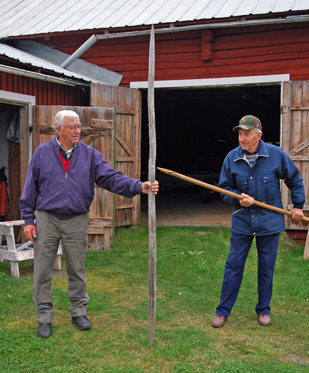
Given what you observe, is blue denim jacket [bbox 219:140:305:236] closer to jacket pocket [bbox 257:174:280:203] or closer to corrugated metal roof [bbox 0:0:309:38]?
jacket pocket [bbox 257:174:280:203]

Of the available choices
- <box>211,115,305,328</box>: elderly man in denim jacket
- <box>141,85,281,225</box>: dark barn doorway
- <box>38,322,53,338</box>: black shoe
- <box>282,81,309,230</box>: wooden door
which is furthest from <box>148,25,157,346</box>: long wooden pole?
<box>141,85,281,225</box>: dark barn doorway

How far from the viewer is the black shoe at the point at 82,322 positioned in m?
4.19

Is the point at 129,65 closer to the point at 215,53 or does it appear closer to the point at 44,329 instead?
the point at 215,53

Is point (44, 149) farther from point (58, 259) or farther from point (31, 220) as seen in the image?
point (58, 259)

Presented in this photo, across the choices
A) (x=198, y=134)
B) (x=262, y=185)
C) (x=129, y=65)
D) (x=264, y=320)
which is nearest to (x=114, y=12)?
(x=129, y=65)

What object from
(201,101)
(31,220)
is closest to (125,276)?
(31,220)

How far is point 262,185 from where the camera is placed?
4301mm

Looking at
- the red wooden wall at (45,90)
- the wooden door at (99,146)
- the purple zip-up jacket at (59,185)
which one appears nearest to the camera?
the purple zip-up jacket at (59,185)

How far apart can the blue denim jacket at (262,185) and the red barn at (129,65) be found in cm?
340

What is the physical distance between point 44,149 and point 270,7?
18.5 ft

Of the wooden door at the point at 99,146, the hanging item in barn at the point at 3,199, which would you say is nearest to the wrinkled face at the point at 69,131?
the wooden door at the point at 99,146

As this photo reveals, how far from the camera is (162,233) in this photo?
8.22 metres

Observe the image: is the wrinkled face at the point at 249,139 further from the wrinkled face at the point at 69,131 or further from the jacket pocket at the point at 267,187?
the wrinkled face at the point at 69,131

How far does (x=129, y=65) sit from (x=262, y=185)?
5431 mm
